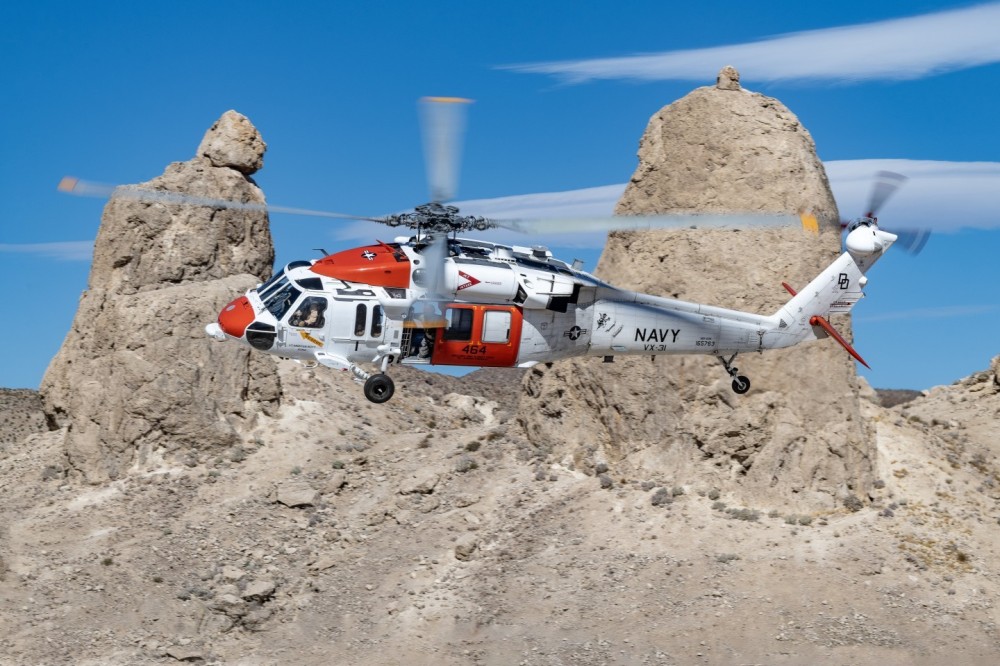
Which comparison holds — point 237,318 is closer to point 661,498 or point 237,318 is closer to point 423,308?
point 423,308

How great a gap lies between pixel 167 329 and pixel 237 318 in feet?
53.8

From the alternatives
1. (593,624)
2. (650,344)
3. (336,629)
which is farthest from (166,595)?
(650,344)

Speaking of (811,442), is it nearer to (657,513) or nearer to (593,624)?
(657,513)

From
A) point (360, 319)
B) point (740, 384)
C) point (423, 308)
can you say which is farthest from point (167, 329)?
point (740, 384)

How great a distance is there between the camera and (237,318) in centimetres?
2784

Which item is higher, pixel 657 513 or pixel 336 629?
pixel 657 513

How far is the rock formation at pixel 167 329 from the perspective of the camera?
142 ft

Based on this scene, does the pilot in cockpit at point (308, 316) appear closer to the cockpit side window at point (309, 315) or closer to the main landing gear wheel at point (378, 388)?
the cockpit side window at point (309, 315)

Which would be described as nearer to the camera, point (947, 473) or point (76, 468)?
point (947, 473)

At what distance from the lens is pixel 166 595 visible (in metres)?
38.2

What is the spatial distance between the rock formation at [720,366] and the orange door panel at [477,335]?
35.3ft

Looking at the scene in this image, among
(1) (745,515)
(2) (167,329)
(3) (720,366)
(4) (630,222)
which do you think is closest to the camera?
(4) (630,222)

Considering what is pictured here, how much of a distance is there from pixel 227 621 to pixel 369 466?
6887 mm

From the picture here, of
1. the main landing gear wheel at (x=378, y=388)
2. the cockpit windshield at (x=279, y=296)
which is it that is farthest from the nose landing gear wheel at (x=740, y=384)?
the cockpit windshield at (x=279, y=296)
